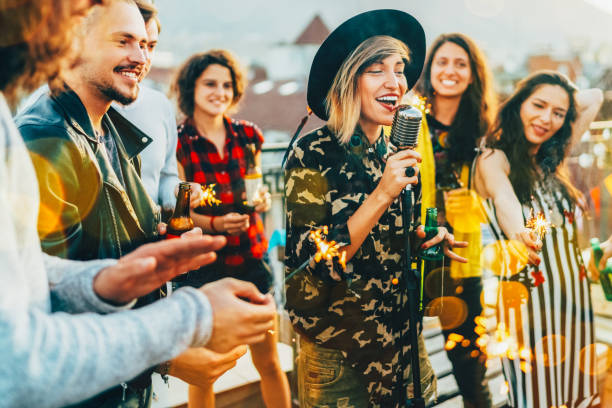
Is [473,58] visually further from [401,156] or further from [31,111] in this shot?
[31,111]

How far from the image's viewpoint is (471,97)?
2.48m

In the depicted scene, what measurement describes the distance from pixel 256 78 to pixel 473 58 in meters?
18.9

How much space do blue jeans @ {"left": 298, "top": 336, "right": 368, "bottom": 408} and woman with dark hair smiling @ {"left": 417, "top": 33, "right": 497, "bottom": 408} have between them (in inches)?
32.8

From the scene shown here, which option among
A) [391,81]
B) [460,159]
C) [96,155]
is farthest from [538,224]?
[96,155]

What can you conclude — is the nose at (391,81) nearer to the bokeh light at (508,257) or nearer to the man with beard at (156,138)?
the man with beard at (156,138)

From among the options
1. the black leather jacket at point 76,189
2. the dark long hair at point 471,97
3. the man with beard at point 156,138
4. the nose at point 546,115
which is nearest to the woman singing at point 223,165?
the man with beard at point 156,138

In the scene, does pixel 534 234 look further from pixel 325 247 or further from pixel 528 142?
pixel 325 247

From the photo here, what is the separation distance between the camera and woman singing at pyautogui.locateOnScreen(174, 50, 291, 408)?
201 centimetres

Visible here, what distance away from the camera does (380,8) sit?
5.38 feet

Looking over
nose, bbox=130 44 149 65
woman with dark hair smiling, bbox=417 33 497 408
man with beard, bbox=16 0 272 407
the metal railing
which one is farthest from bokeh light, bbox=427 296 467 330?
nose, bbox=130 44 149 65

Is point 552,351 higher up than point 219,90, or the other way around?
point 219,90

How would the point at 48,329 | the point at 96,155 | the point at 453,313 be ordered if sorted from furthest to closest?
the point at 453,313, the point at 96,155, the point at 48,329

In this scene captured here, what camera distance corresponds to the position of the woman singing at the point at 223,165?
201 cm

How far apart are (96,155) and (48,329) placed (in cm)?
70
